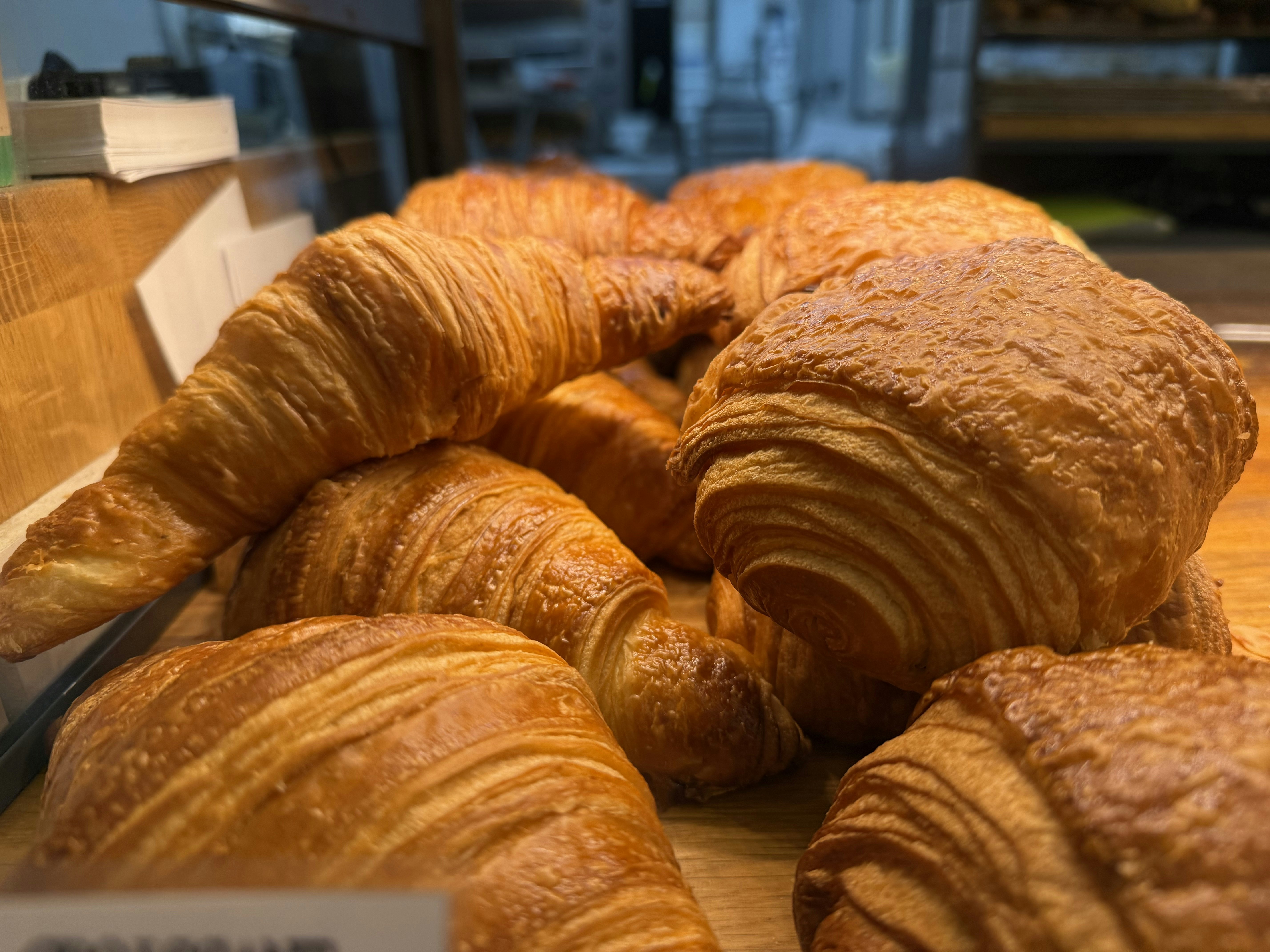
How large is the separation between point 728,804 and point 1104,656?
1.37ft

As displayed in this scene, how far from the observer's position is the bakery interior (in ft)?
1.84

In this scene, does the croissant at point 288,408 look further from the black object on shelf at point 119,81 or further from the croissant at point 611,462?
the black object on shelf at point 119,81

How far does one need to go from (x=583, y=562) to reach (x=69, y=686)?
61cm

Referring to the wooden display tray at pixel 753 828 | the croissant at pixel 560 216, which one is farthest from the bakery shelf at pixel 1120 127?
the wooden display tray at pixel 753 828

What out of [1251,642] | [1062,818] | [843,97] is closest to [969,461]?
[1062,818]

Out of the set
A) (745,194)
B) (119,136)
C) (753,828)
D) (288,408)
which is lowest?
(753,828)

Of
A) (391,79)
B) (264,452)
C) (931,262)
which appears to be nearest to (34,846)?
(264,452)

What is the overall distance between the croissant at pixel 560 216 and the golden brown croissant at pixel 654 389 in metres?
0.27

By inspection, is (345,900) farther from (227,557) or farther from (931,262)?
(227,557)

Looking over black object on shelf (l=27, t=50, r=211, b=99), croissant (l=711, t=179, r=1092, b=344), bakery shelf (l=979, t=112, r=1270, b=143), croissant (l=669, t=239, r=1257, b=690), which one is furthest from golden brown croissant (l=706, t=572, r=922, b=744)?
bakery shelf (l=979, t=112, r=1270, b=143)

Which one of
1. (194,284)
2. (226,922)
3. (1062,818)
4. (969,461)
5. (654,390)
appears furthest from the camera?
(654,390)

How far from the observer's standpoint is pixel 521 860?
1.93 feet

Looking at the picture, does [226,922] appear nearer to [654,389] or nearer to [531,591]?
[531,591]

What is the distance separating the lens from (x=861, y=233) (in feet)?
4.55
